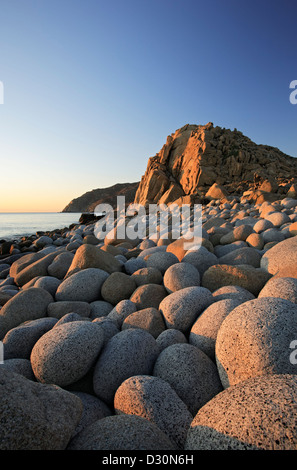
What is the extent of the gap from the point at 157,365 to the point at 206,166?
2785 cm

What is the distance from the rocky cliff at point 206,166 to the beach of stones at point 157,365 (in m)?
21.5

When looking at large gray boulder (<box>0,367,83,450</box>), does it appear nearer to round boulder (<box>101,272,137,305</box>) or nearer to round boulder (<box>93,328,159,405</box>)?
round boulder (<box>93,328,159,405</box>)

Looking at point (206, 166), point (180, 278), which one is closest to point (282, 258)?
point (180, 278)

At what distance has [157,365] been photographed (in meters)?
2.04

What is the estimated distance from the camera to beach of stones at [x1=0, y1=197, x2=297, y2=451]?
1.18 metres

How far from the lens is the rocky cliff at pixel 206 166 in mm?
27031

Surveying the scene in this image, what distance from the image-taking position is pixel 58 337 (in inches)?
81.8

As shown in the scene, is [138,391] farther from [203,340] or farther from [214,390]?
[203,340]

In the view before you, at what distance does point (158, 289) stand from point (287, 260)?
71.3 inches

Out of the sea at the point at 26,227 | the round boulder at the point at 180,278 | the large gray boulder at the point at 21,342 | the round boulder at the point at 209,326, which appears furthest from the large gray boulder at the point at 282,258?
the sea at the point at 26,227

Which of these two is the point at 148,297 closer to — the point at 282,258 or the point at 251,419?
the point at 282,258

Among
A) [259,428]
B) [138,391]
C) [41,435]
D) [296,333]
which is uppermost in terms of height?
[296,333]

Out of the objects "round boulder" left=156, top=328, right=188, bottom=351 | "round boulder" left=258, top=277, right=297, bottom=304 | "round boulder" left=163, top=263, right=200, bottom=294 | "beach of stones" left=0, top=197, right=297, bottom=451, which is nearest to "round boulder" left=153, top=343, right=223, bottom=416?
"beach of stones" left=0, top=197, right=297, bottom=451

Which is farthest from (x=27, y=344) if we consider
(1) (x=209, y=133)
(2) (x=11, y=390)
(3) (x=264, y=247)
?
(1) (x=209, y=133)
